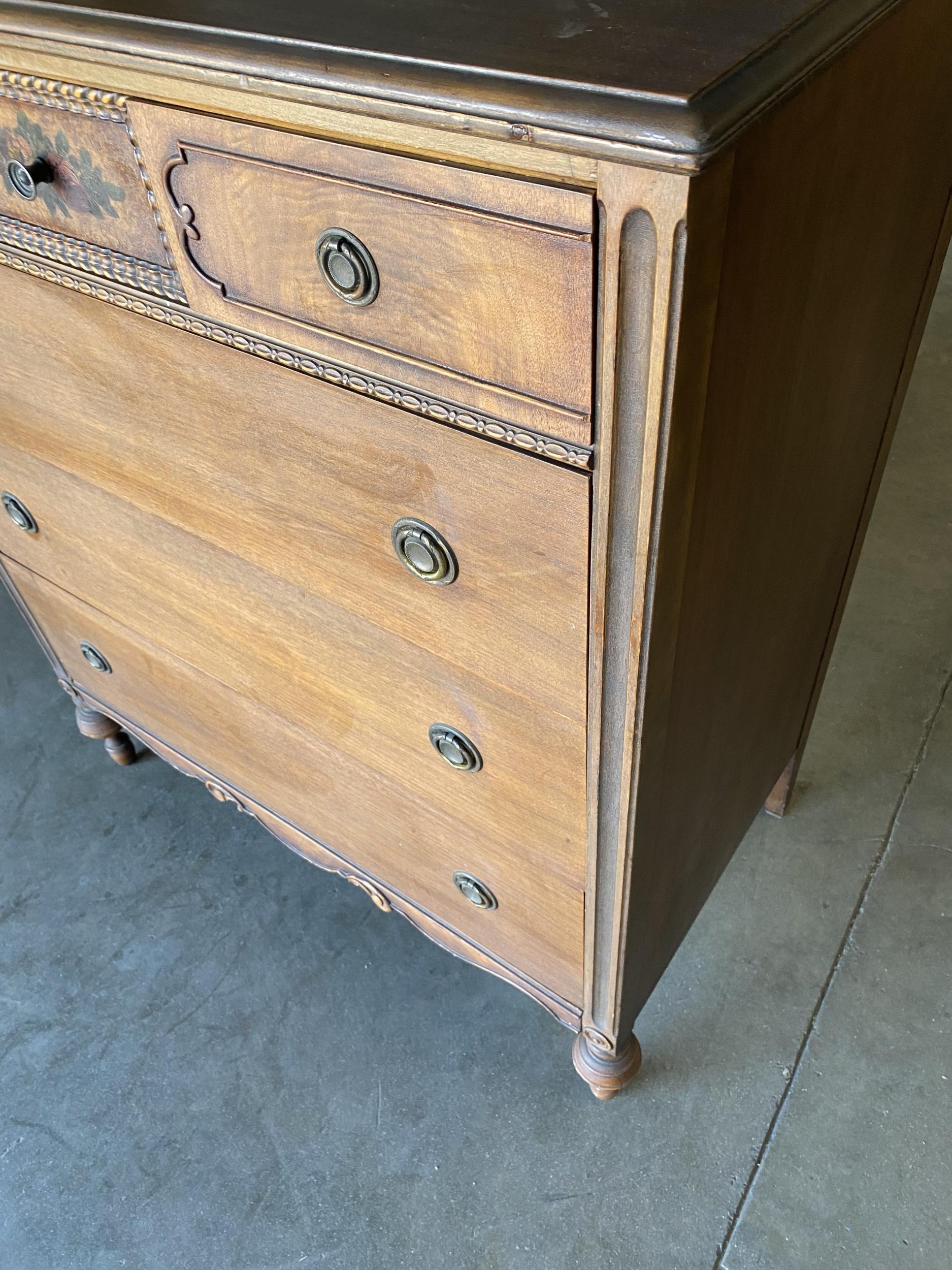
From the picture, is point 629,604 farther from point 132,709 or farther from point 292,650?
point 132,709

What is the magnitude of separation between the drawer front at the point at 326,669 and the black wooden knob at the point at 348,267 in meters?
0.29

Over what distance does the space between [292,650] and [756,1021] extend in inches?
30.0

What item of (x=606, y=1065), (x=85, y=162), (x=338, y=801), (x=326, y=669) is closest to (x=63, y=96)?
(x=85, y=162)

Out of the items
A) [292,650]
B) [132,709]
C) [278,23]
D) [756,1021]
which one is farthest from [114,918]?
[278,23]

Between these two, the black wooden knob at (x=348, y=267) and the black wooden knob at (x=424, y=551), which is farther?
the black wooden knob at (x=424, y=551)

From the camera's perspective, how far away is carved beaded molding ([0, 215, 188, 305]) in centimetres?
67

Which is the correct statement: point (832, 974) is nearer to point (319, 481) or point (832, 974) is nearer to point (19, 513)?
point (319, 481)

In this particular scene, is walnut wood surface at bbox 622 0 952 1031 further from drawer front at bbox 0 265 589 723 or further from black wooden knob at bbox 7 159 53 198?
black wooden knob at bbox 7 159 53 198

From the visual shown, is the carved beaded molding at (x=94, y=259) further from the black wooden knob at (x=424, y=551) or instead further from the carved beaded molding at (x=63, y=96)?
the black wooden knob at (x=424, y=551)

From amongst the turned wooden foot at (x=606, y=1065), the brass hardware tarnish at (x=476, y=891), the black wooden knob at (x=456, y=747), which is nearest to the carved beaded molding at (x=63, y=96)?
the black wooden knob at (x=456, y=747)

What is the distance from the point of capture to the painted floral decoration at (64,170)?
0.64 m

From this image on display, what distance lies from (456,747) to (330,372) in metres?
0.34

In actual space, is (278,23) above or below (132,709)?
above

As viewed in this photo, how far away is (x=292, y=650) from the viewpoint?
896 mm
